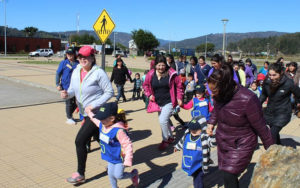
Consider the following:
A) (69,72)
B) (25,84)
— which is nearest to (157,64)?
(69,72)

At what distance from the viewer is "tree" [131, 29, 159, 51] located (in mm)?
84375

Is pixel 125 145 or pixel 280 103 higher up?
pixel 280 103

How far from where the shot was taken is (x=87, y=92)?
4422mm

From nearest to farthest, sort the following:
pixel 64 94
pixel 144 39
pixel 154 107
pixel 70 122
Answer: pixel 64 94, pixel 154 107, pixel 70 122, pixel 144 39

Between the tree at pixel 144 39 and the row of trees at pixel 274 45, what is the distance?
79.5 ft

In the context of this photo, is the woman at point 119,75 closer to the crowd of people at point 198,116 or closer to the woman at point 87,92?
the crowd of people at point 198,116

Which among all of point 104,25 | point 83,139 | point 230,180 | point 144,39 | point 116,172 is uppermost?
point 144,39

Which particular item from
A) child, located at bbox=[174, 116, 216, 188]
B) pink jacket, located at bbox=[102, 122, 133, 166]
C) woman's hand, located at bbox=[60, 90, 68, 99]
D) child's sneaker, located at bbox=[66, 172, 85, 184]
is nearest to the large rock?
child, located at bbox=[174, 116, 216, 188]

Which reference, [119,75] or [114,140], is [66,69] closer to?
[119,75]

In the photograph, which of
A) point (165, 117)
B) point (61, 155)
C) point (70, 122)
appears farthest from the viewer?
point (70, 122)

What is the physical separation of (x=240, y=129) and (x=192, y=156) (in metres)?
1.04

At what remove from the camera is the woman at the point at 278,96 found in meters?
4.82

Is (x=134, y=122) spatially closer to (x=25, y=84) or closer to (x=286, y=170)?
(x=286, y=170)

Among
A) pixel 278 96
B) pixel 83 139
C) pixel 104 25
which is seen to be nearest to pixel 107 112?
pixel 83 139
